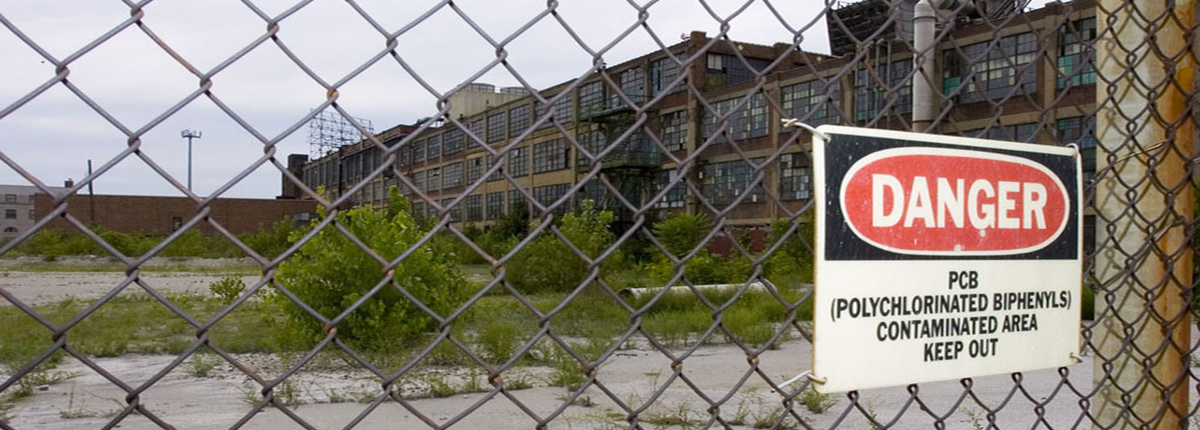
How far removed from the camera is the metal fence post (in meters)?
2.10

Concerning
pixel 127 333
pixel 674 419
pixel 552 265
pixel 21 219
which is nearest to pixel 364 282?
pixel 21 219

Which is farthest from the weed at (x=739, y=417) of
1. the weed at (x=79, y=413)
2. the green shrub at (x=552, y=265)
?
the green shrub at (x=552, y=265)

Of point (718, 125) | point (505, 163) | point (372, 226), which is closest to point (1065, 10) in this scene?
point (718, 125)

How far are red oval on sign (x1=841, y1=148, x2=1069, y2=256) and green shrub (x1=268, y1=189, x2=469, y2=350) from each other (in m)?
5.86

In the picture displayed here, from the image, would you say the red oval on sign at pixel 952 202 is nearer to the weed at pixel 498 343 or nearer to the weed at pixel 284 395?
the weed at pixel 284 395

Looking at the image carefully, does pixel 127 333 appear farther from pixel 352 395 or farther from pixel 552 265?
pixel 552 265

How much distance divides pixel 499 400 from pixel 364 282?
8.59 ft

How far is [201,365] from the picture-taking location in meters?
6.77

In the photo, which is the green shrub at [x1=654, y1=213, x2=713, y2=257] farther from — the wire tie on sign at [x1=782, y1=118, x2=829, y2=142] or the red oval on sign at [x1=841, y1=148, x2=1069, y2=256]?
the wire tie on sign at [x1=782, y1=118, x2=829, y2=142]

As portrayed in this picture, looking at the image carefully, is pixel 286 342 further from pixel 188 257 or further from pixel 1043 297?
pixel 188 257

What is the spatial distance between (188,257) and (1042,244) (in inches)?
1351

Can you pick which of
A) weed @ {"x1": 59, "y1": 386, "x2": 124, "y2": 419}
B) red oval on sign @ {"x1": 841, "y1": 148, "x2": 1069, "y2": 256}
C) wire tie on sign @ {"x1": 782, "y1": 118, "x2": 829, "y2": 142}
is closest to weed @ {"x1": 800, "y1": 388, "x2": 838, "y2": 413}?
red oval on sign @ {"x1": 841, "y1": 148, "x2": 1069, "y2": 256}

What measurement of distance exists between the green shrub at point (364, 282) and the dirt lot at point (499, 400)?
45 centimetres

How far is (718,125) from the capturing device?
162 centimetres
